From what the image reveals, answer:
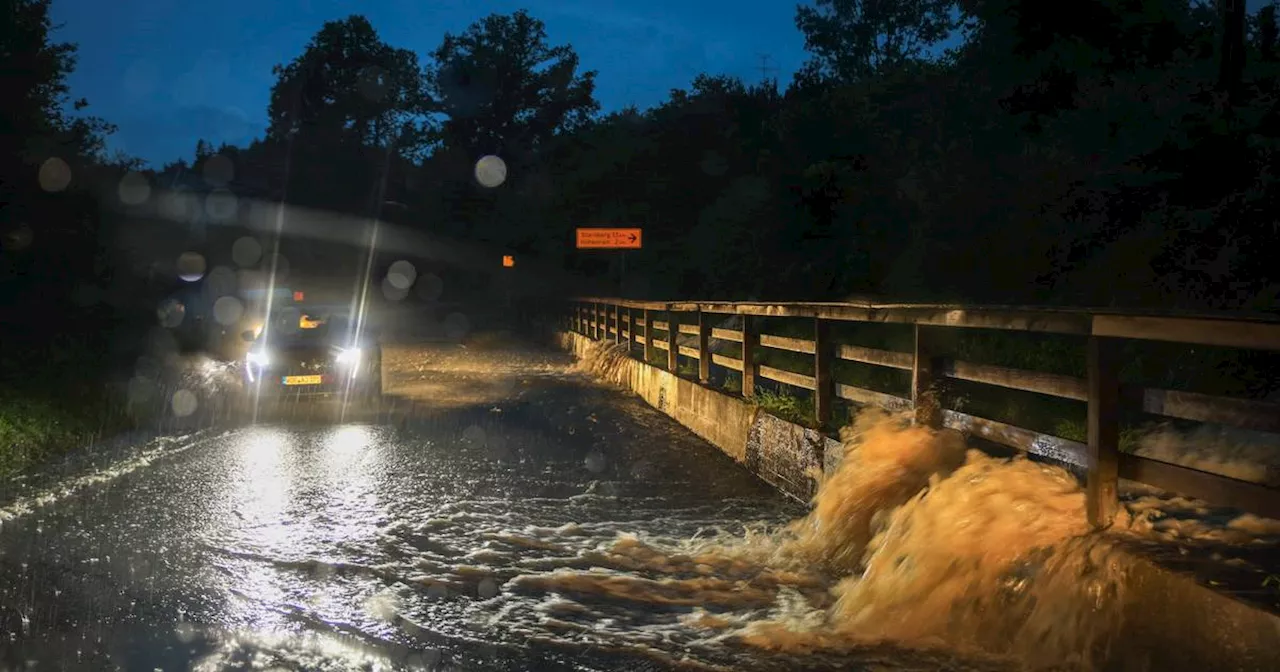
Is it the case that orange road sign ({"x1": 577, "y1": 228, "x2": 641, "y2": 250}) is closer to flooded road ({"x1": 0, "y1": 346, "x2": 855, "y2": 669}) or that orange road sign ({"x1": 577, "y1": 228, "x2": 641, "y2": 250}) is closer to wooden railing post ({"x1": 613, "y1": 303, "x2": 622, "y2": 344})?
wooden railing post ({"x1": 613, "y1": 303, "x2": 622, "y2": 344})

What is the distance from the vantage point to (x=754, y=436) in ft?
34.3

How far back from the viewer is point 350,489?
873 centimetres

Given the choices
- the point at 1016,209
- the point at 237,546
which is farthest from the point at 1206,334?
the point at 1016,209

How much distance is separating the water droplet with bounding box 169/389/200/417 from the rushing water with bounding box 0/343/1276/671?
500 centimetres

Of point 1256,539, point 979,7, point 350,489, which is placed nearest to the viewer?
point 1256,539

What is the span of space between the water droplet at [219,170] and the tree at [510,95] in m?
20.3

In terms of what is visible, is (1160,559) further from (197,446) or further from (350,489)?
(197,446)

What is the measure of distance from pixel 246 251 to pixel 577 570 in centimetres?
8751

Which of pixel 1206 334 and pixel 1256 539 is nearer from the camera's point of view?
pixel 1206 334

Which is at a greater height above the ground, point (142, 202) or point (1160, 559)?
point (142, 202)

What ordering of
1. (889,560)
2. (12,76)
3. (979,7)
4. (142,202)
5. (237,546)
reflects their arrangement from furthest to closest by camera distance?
(142,202)
(12,76)
(979,7)
(237,546)
(889,560)

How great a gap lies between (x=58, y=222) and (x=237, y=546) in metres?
21.0

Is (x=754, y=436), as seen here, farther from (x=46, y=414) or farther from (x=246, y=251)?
(x=246, y=251)

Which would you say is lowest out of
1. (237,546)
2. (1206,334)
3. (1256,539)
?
(237,546)
